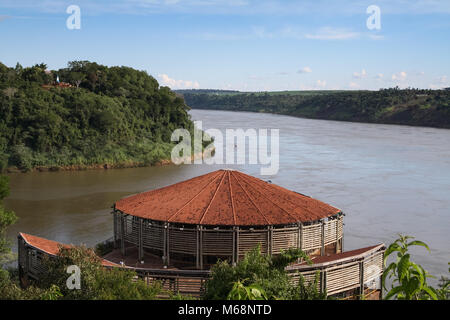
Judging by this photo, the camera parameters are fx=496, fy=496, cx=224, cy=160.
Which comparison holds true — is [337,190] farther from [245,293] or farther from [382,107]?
[382,107]

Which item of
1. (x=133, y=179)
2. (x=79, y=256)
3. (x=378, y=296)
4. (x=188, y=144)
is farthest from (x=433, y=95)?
(x=79, y=256)

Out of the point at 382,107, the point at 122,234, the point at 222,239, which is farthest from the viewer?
the point at 382,107

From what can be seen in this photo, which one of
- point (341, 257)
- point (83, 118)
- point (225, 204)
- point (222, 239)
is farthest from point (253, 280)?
point (83, 118)

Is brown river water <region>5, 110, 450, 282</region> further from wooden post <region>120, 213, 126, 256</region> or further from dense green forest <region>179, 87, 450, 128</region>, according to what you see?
dense green forest <region>179, 87, 450, 128</region>

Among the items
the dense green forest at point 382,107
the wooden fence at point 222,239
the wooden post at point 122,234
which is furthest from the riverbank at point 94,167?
the dense green forest at point 382,107

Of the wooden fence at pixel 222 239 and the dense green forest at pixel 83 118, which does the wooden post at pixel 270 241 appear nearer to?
the wooden fence at pixel 222 239

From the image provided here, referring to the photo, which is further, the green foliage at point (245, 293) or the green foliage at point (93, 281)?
the green foliage at point (93, 281)

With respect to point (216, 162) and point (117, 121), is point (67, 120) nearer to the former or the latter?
point (117, 121)

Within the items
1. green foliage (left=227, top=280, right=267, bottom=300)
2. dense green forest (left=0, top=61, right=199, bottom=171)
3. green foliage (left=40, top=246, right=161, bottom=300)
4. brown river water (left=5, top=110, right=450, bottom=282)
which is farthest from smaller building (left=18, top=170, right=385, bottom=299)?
dense green forest (left=0, top=61, right=199, bottom=171)
